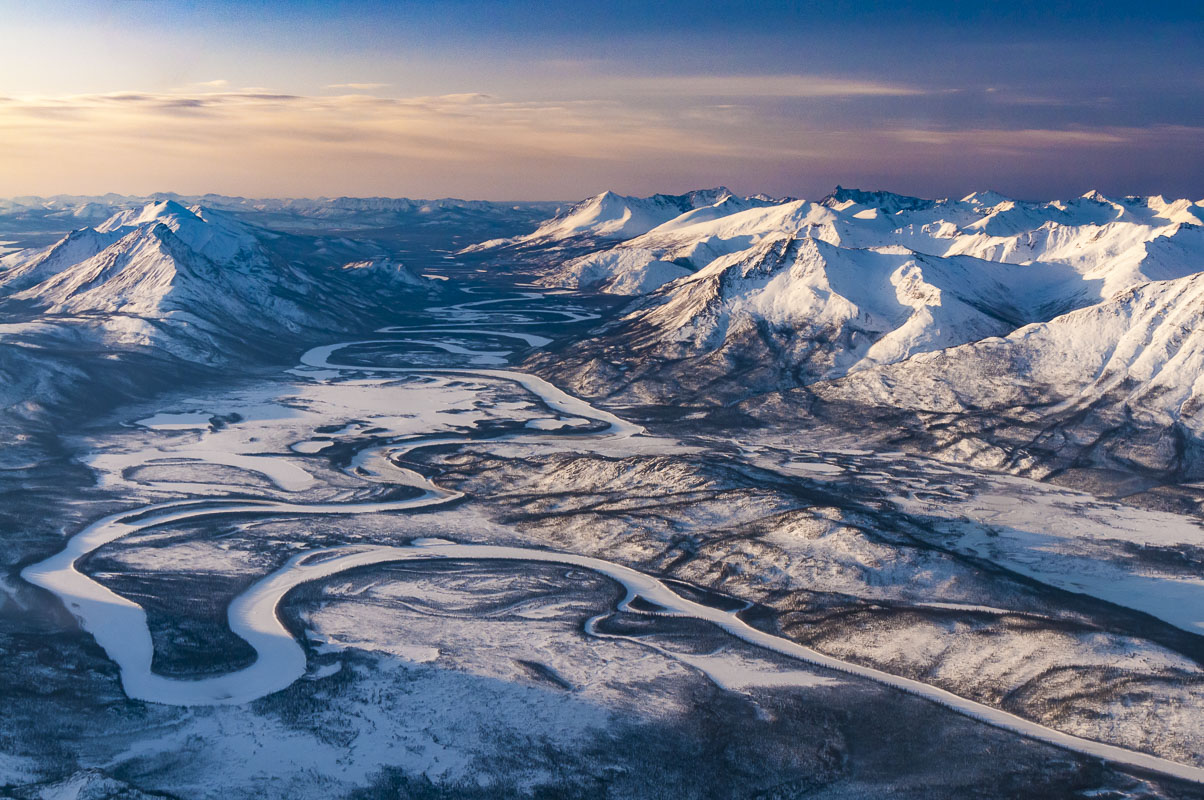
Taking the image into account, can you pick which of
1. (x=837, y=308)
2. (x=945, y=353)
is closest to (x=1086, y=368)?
(x=945, y=353)

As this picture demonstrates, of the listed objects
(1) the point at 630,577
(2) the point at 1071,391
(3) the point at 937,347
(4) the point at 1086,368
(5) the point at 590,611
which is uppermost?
(4) the point at 1086,368

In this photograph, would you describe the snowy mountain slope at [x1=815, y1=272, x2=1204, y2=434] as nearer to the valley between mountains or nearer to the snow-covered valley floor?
the valley between mountains

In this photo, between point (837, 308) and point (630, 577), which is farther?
point (837, 308)

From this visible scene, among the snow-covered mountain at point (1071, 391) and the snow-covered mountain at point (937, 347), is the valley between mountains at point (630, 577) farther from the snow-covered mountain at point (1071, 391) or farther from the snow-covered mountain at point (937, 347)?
the snow-covered mountain at point (937, 347)

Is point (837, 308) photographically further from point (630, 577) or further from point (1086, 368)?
Result: point (630, 577)

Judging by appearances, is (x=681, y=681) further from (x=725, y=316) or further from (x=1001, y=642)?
(x=725, y=316)

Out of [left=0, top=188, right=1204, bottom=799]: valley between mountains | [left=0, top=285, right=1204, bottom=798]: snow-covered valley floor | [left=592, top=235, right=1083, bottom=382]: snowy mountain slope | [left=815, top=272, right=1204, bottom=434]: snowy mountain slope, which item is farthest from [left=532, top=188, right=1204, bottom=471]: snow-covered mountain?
[left=0, top=285, right=1204, bottom=798]: snow-covered valley floor

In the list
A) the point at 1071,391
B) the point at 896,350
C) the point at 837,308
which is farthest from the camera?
the point at 837,308

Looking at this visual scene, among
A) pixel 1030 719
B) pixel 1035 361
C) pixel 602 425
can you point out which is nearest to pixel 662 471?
pixel 602 425
